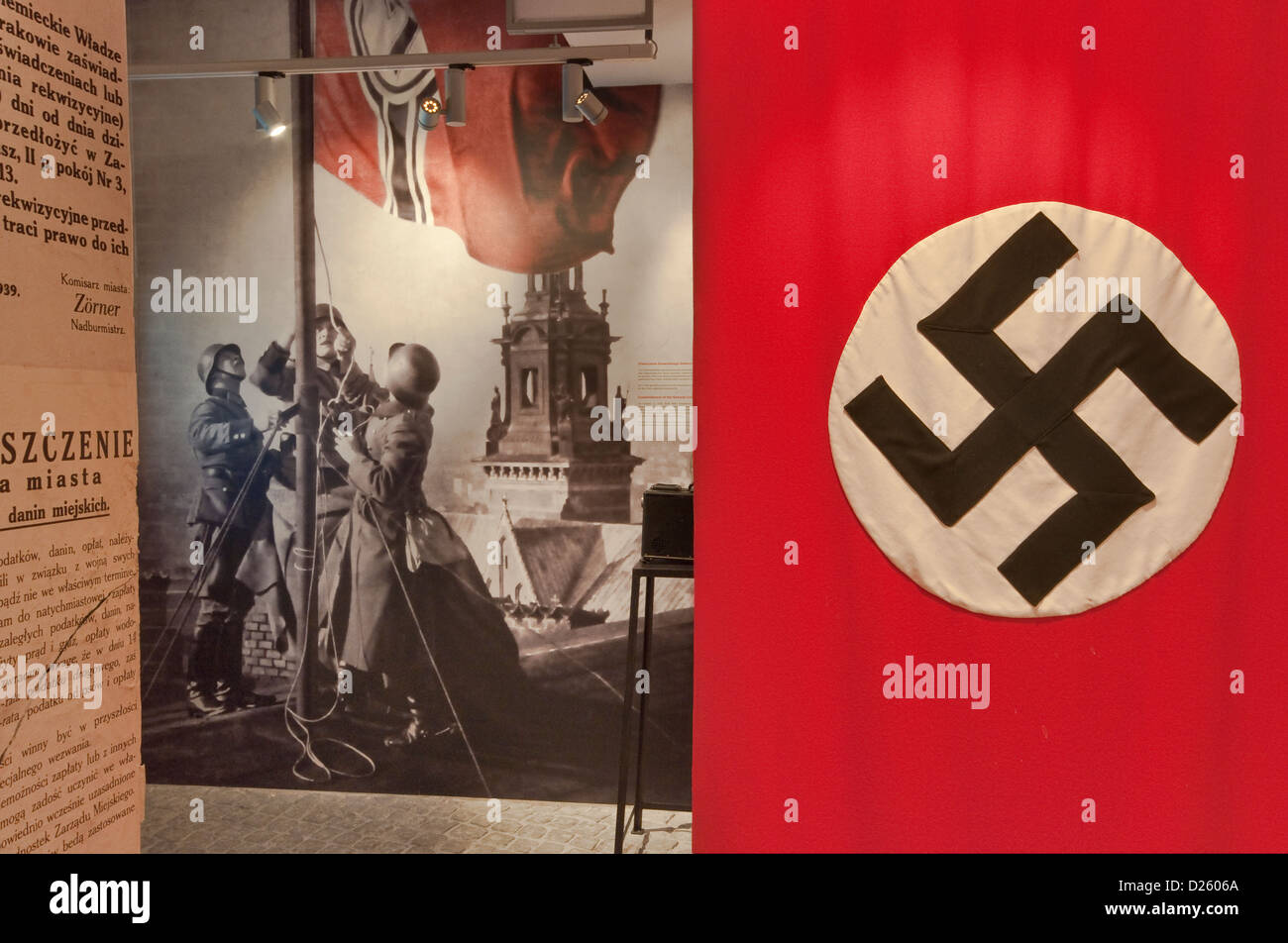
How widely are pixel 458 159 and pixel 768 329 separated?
2072mm

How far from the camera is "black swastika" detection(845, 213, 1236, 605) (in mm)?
1591

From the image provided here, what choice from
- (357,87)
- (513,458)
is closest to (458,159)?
(357,87)

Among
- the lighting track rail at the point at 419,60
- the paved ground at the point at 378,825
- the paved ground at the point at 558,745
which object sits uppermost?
the lighting track rail at the point at 419,60

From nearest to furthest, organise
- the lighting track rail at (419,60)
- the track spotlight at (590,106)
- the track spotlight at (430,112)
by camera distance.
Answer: the lighting track rail at (419,60), the track spotlight at (590,106), the track spotlight at (430,112)

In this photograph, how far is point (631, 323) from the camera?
3.17 metres

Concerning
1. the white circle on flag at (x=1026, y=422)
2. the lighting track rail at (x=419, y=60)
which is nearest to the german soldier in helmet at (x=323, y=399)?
the lighting track rail at (x=419, y=60)

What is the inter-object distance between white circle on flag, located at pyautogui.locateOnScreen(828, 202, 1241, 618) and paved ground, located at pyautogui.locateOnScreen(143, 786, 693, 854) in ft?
5.41

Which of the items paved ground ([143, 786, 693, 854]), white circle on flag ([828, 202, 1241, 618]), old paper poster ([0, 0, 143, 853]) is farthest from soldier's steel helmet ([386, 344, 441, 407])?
old paper poster ([0, 0, 143, 853])

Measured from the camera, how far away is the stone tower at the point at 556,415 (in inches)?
126

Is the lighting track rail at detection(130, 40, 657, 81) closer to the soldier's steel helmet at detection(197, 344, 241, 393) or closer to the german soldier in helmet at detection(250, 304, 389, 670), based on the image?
the german soldier in helmet at detection(250, 304, 389, 670)

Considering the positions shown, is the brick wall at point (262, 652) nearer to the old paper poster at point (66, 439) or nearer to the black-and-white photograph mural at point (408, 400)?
the black-and-white photograph mural at point (408, 400)

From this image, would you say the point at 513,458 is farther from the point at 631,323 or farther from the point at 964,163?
the point at 964,163

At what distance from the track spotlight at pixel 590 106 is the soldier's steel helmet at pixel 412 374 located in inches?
43.1

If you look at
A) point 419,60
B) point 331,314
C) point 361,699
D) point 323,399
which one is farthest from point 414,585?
point 419,60
